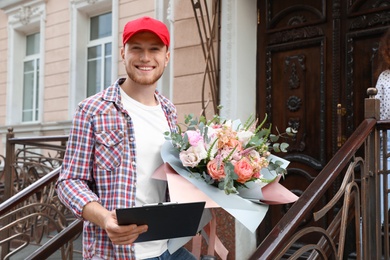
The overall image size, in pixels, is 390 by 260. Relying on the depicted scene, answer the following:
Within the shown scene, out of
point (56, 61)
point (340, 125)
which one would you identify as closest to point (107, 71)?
point (56, 61)

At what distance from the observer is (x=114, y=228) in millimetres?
1256

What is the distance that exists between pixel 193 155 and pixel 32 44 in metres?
7.70

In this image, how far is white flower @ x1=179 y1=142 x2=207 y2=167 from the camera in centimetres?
148

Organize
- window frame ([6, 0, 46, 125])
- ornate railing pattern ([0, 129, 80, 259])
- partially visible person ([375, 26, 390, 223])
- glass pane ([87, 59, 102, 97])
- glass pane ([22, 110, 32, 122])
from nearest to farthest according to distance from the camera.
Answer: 1. partially visible person ([375, 26, 390, 223])
2. ornate railing pattern ([0, 129, 80, 259])
3. glass pane ([87, 59, 102, 97])
4. window frame ([6, 0, 46, 125])
5. glass pane ([22, 110, 32, 122])

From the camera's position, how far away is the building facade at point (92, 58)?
443 centimetres

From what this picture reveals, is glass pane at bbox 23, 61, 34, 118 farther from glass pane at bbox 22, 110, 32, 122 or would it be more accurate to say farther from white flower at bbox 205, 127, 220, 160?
white flower at bbox 205, 127, 220, 160

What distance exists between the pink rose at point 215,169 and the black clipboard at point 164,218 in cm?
14

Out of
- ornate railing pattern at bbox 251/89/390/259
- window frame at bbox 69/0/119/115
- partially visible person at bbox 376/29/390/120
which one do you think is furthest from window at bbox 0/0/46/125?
ornate railing pattern at bbox 251/89/390/259

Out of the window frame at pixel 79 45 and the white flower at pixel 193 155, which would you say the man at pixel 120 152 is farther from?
the window frame at pixel 79 45

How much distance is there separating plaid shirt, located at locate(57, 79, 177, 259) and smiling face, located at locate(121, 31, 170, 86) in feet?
0.48

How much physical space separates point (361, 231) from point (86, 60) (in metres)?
5.72

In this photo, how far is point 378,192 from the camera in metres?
2.59

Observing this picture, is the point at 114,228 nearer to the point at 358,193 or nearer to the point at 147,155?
the point at 147,155

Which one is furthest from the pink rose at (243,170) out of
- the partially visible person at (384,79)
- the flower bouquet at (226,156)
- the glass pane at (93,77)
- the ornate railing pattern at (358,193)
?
the glass pane at (93,77)
